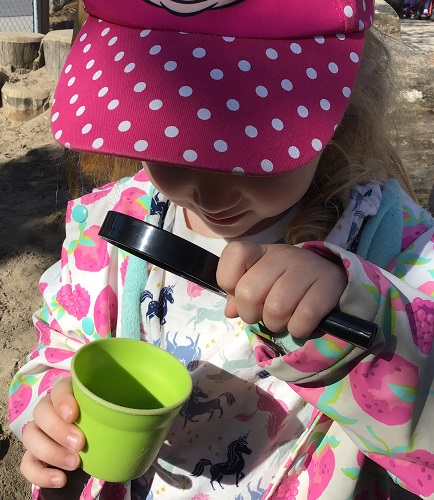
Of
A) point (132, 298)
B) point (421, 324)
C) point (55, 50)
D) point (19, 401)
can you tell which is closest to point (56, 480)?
point (19, 401)

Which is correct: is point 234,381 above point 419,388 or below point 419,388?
below

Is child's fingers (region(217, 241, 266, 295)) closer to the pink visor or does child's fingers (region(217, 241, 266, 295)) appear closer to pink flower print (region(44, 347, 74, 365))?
the pink visor

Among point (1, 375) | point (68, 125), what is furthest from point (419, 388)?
point (1, 375)

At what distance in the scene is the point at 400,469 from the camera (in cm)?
91

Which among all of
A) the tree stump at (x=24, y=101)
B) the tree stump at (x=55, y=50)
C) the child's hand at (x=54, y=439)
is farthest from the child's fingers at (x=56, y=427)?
the tree stump at (x=55, y=50)

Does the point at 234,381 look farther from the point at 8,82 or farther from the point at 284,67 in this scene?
the point at 8,82

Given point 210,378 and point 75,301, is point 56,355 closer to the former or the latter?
point 75,301

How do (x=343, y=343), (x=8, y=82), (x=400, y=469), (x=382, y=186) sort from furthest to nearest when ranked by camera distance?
(x=8, y=82)
(x=382, y=186)
(x=400, y=469)
(x=343, y=343)

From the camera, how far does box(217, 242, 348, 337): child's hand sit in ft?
2.41

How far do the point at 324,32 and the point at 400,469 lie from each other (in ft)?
2.08

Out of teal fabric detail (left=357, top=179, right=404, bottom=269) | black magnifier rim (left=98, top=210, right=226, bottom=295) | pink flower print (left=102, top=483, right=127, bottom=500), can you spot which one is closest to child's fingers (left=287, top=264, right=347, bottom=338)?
black magnifier rim (left=98, top=210, right=226, bottom=295)

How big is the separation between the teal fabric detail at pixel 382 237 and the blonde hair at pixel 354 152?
0.23ft

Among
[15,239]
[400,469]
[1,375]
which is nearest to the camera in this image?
[400,469]

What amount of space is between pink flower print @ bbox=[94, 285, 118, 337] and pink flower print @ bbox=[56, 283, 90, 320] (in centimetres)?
3
